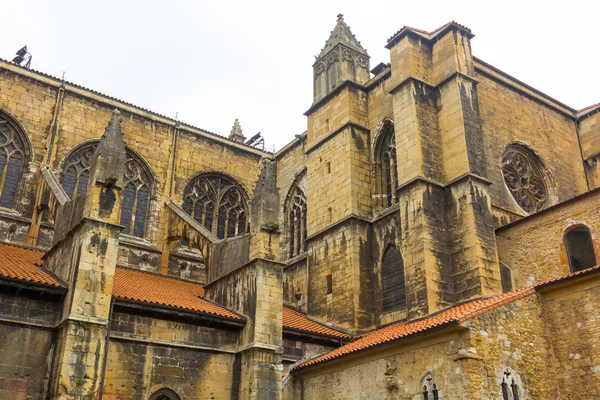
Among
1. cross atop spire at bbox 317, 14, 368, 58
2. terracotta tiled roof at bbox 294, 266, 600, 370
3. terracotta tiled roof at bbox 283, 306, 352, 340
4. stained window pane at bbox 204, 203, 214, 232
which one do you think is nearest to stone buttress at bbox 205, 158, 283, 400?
terracotta tiled roof at bbox 283, 306, 352, 340

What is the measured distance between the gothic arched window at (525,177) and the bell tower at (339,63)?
5.58 metres

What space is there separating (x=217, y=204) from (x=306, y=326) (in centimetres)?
683

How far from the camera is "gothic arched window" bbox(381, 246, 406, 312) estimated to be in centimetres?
1672

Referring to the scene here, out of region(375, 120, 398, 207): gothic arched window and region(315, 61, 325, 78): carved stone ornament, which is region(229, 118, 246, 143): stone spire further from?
region(375, 120, 398, 207): gothic arched window

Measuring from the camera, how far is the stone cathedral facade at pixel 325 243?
11.9 m

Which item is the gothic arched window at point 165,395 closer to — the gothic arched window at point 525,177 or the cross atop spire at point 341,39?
the gothic arched window at point 525,177

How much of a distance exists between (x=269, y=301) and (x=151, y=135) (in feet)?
29.3

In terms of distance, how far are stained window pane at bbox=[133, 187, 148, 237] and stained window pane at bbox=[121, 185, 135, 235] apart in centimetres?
20

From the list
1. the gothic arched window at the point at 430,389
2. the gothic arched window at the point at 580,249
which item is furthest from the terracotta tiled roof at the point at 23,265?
the gothic arched window at the point at 580,249

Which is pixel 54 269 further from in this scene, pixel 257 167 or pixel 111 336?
pixel 257 167

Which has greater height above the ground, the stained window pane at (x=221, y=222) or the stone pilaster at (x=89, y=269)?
the stained window pane at (x=221, y=222)

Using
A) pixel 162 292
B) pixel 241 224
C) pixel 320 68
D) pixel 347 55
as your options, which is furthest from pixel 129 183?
pixel 347 55

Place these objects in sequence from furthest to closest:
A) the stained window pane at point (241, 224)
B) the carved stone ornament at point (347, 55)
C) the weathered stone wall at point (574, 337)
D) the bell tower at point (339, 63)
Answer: the stained window pane at point (241, 224)
the carved stone ornament at point (347, 55)
the bell tower at point (339, 63)
the weathered stone wall at point (574, 337)

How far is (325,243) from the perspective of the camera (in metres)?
19.1
